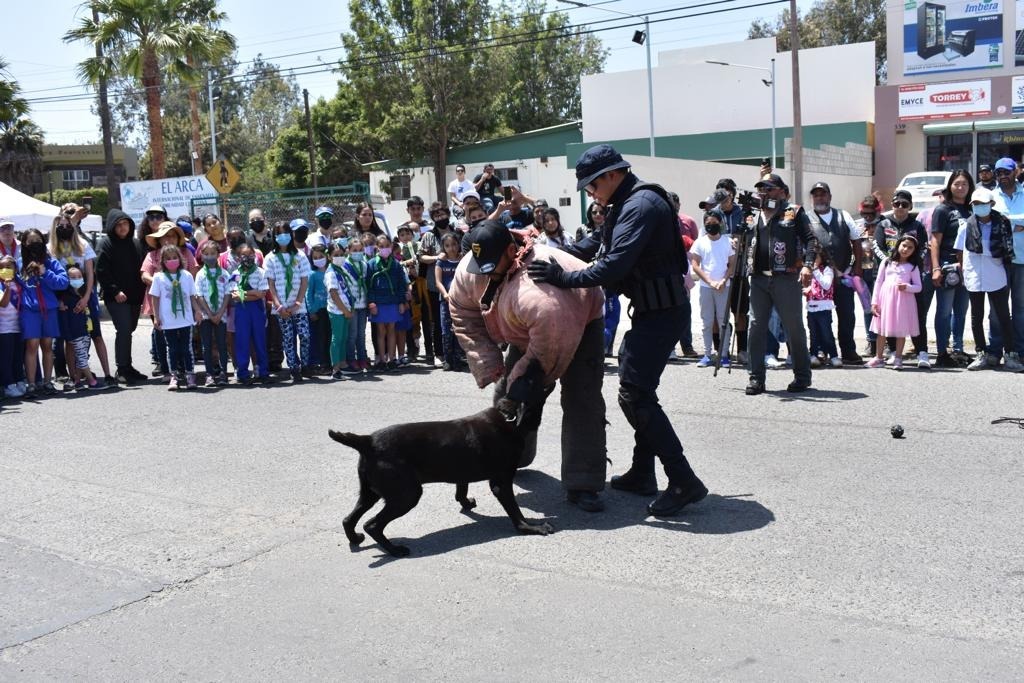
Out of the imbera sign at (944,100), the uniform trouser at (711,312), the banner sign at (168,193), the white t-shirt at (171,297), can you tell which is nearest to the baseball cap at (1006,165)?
the uniform trouser at (711,312)

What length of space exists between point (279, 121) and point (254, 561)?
3497 inches

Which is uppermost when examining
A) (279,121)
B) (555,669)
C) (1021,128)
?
(279,121)

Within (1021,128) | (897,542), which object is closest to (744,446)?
(897,542)

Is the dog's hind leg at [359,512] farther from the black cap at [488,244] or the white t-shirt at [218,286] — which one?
the white t-shirt at [218,286]

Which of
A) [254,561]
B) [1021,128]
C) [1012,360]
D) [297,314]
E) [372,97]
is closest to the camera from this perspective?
[254,561]

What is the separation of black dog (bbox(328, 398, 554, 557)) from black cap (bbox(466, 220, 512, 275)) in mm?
753

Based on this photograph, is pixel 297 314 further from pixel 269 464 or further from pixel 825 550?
pixel 825 550

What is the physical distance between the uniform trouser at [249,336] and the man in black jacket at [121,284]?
1501 mm

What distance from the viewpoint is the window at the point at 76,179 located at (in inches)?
2160

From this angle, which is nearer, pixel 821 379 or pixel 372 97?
pixel 821 379

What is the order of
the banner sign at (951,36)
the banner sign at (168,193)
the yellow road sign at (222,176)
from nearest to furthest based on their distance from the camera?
the yellow road sign at (222,176)
the banner sign at (168,193)
the banner sign at (951,36)

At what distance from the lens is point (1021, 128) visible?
1513 inches

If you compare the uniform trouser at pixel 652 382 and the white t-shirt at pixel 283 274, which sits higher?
the white t-shirt at pixel 283 274

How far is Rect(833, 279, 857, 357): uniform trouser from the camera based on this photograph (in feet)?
35.7
